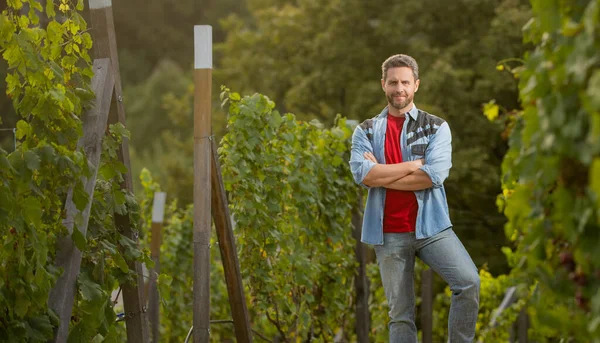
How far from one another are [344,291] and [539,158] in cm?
495

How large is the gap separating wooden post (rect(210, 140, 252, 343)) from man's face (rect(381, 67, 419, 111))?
0.84 m

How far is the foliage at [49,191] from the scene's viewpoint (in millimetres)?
3629

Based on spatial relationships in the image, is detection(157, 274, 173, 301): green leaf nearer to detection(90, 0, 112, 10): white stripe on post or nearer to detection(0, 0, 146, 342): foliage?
detection(0, 0, 146, 342): foliage

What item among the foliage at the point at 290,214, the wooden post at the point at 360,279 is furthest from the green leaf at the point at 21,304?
the wooden post at the point at 360,279

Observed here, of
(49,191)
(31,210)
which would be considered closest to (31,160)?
(31,210)

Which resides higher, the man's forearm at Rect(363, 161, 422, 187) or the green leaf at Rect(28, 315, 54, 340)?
the man's forearm at Rect(363, 161, 422, 187)

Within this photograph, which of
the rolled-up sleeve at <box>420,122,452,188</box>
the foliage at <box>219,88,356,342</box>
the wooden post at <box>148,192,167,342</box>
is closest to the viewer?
the rolled-up sleeve at <box>420,122,452,188</box>

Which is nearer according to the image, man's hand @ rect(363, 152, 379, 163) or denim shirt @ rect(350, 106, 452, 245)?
denim shirt @ rect(350, 106, 452, 245)

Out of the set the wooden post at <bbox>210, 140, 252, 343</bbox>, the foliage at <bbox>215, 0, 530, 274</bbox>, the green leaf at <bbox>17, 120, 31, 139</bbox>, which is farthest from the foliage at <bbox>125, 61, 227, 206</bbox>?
the green leaf at <bbox>17, 120, 31, 139</bbox>

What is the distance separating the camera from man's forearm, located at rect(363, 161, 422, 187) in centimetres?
475

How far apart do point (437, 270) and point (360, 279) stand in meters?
2.62

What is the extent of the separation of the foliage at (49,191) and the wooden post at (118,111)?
72mm

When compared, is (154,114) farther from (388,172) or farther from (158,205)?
(388,172)

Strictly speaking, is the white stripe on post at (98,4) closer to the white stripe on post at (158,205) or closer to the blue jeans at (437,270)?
the blue jeans at (437,270)
